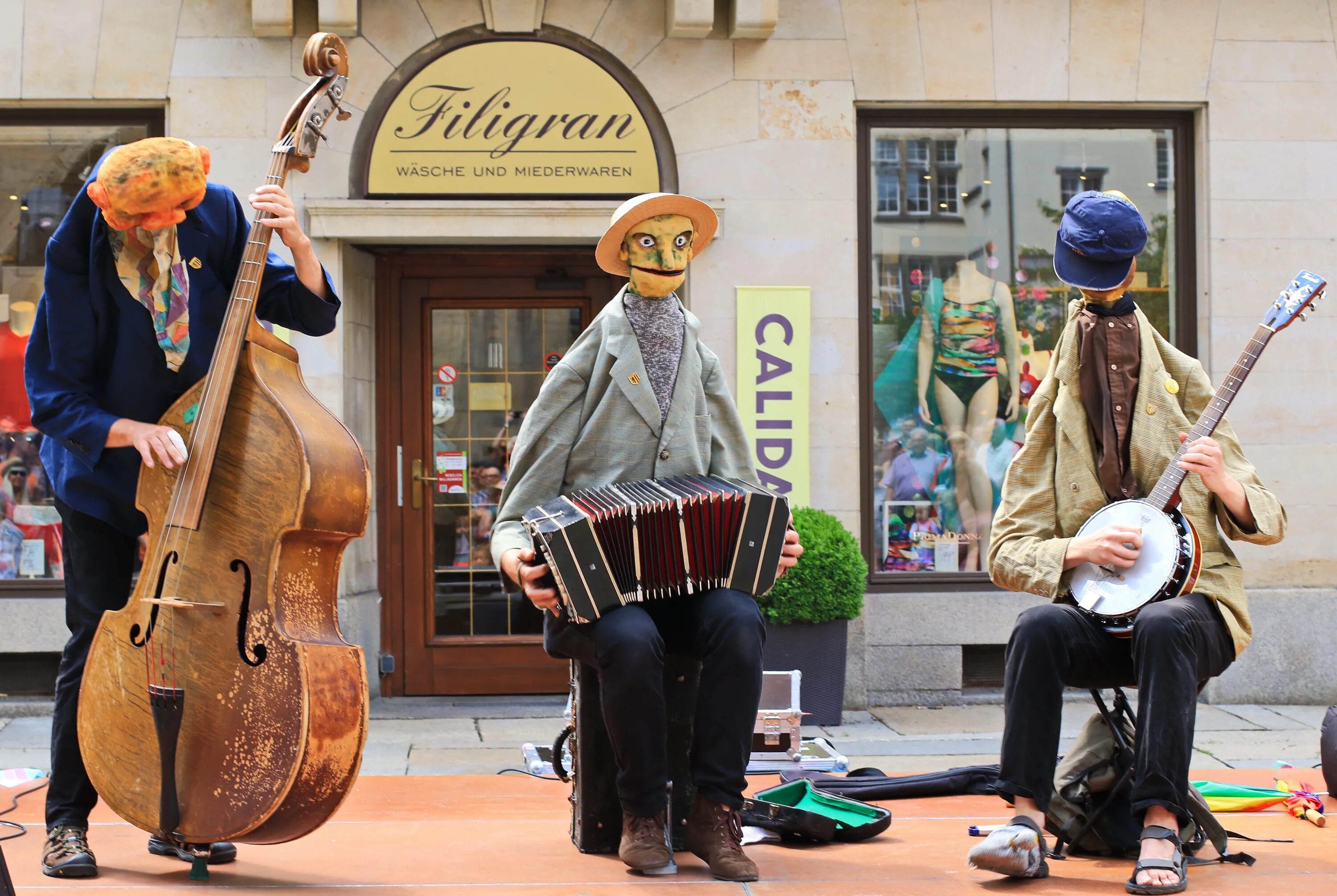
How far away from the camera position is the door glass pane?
25.8 feet

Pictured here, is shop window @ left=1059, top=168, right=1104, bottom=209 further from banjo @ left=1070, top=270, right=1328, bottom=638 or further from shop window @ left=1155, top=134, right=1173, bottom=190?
banjo @ left=1070, top=270, right=1328, bottom=638

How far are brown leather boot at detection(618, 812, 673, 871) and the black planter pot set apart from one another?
3.19 meters

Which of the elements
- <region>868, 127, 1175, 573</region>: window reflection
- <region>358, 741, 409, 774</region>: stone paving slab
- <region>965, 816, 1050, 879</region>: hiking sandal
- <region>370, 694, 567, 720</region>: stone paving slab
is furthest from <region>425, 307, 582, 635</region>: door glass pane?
<region>965, 816, 1050, 879</region>: hiking sandal

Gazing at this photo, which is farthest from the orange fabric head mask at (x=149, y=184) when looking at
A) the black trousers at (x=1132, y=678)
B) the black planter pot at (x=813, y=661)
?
the black planter pot at (x=813, y=661)

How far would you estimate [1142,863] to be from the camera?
3.43 meters

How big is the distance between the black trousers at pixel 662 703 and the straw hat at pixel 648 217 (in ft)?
3.50

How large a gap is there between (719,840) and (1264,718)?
4577 mm

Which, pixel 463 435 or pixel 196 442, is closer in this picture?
pixel 196 442

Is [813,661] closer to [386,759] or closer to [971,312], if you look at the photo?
[386,759]

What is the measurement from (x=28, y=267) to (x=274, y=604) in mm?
5137

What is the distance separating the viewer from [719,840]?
3562mm

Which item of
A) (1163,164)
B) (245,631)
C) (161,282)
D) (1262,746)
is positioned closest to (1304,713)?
(1262,746)

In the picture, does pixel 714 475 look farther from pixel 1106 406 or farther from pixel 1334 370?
pixel 1334 370

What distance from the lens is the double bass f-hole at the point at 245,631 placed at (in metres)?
3.20
